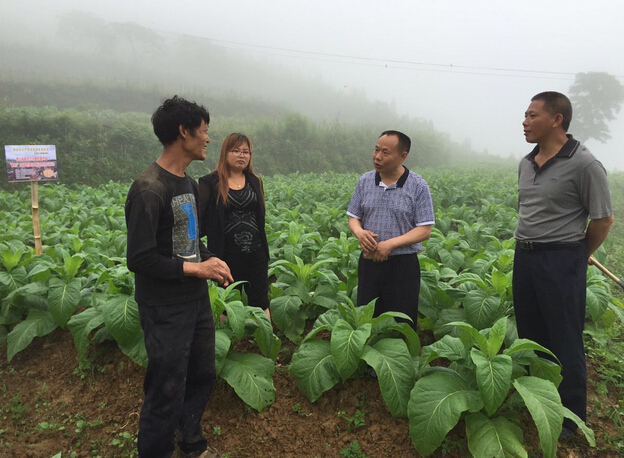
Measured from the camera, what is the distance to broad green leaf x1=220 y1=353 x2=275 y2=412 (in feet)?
9.01

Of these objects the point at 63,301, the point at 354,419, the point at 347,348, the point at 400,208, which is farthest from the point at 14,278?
the point at 400,208

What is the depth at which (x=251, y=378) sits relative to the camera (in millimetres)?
2814

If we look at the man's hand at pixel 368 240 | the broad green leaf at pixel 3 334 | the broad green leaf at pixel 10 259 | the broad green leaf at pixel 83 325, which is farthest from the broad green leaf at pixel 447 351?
the broad green leaf at pixel 10 259

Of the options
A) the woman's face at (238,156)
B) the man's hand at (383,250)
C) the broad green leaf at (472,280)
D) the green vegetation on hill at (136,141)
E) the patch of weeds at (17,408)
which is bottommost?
the green vegetation on hill at (136,141)

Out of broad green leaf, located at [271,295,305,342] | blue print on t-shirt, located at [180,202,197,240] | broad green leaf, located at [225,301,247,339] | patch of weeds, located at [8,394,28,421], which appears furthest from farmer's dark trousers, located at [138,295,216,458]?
patch of weeds, located at [8,394,28,421]

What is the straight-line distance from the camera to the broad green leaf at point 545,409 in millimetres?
2115

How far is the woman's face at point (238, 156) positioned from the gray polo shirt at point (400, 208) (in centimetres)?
115

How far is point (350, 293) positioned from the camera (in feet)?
12.7

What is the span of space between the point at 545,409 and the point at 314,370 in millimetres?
1360

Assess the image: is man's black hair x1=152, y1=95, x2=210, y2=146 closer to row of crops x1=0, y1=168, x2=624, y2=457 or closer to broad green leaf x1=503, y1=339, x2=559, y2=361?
row of crops x1=0, y1=168, x2=624, y2=457

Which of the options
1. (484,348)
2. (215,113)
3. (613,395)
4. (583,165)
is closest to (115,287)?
(484,348)

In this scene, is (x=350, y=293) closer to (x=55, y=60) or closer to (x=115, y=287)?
(x=115, y=287)

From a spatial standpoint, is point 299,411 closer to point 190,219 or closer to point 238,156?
point 190,219

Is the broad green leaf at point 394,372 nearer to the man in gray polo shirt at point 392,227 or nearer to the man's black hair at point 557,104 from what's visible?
the man in gray polo shirt at point 392,227
